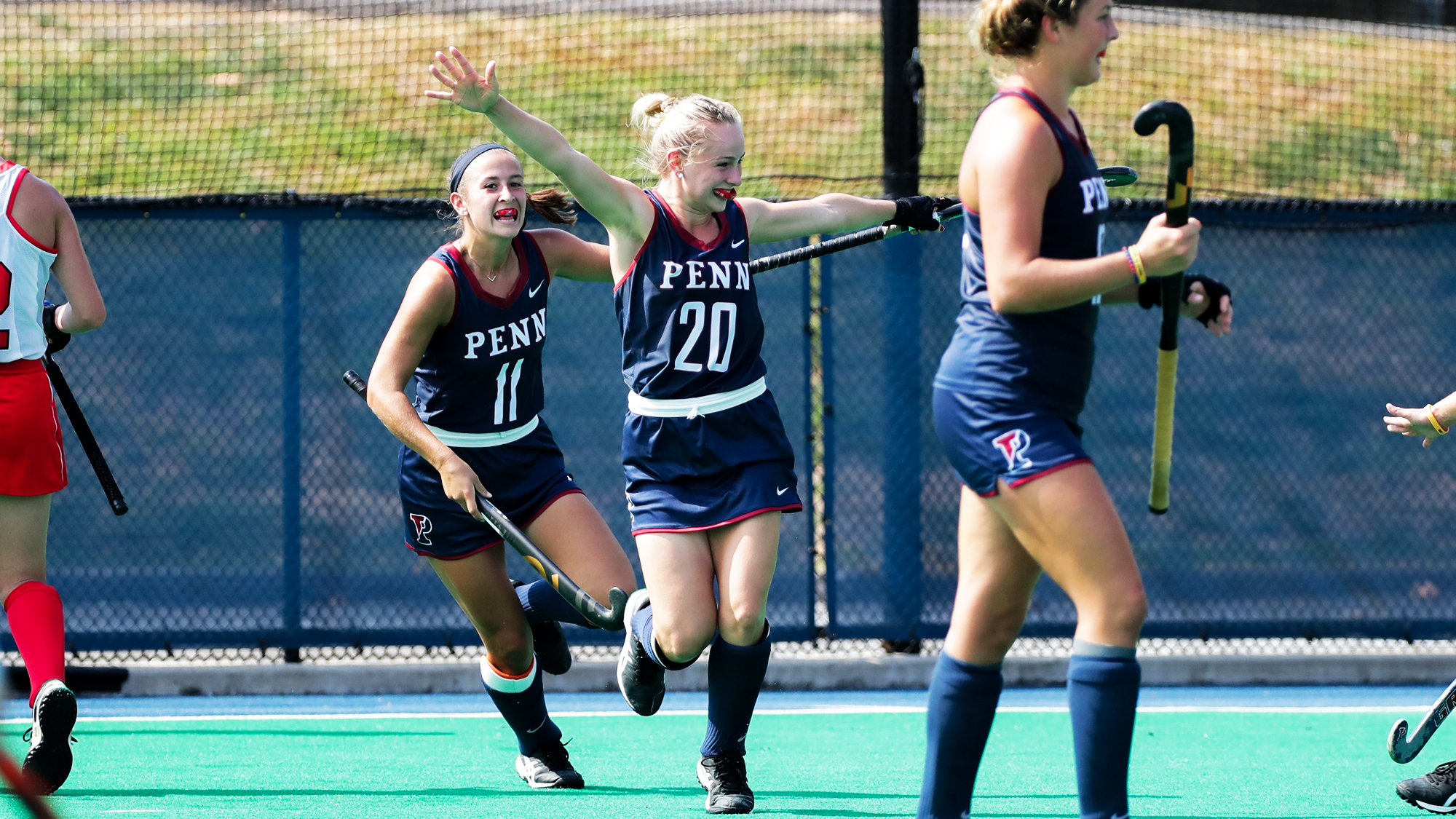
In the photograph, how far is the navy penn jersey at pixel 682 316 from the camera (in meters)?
3.95

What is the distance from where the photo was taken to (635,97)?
11.5 meters

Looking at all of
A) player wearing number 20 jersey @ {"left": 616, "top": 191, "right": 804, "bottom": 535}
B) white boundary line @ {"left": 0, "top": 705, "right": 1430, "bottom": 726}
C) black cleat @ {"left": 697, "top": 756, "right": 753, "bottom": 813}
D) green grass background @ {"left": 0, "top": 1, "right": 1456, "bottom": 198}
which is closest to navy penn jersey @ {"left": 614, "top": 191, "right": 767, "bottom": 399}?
player wearing number 20 jersey @ {"left": 616, "top": 191, "right": 804, "bottom": 535}

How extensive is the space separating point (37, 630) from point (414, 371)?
4.17ft

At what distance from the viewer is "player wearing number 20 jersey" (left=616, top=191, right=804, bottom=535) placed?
3951 mm

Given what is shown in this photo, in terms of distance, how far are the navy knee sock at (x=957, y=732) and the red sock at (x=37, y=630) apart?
2.56 m

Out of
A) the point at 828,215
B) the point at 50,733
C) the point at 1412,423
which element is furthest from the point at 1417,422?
the point at 50,733

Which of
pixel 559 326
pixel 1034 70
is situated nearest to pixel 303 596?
pixel 559 326

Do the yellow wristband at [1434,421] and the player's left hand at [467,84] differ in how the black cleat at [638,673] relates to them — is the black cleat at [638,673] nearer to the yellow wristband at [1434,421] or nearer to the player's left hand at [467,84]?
the player's left hand at [467,84]

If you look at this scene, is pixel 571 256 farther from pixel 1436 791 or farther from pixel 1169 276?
pixel 1436 791

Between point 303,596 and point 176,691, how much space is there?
0.65 meters

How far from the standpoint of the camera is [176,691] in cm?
637

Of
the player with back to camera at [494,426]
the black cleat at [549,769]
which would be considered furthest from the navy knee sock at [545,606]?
the black cleat at [549,769]

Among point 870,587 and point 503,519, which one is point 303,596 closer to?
point 870,587

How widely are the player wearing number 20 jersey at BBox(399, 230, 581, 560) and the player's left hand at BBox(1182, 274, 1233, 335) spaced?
1.95 meters
